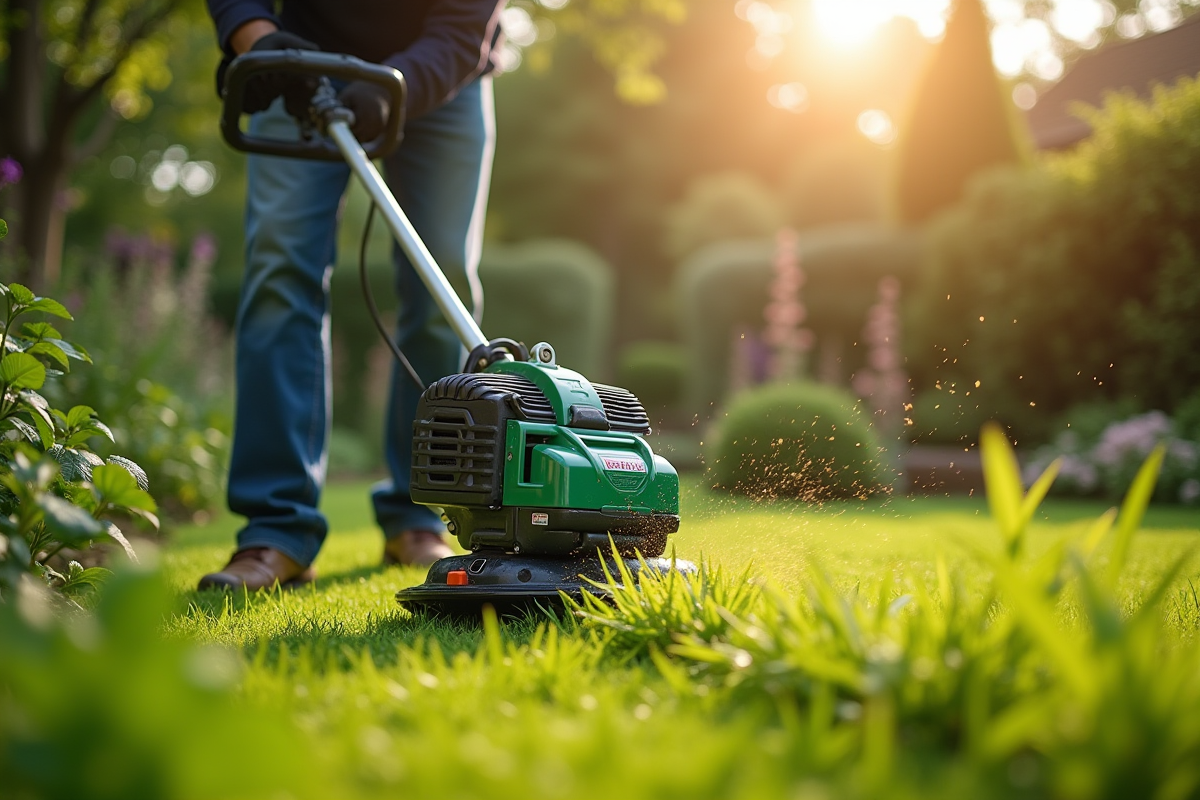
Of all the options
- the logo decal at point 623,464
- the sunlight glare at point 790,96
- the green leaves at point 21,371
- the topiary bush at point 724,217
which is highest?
the sunlight glare at point 790,96

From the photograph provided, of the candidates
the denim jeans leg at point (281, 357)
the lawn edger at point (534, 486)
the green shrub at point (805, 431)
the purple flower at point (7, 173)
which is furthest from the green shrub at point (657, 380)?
the lawn edger at point (534, 486)

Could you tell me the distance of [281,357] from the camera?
307cm

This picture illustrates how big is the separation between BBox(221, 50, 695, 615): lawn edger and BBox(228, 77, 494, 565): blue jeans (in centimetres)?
84

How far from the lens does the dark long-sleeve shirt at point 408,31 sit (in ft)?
9.86

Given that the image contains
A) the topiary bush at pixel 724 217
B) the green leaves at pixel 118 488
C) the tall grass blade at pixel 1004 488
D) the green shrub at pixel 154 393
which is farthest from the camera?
the topiary bush at pixel 724 217

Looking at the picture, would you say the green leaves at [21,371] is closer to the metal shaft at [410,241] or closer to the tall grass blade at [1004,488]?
the metal shaft at [410,241]

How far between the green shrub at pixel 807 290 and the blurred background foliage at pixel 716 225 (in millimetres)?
29

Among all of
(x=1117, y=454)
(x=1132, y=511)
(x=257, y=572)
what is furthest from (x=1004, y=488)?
(x=1117, y=454)

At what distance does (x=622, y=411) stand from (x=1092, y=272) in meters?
6.33

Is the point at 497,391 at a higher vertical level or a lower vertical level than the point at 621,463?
higher

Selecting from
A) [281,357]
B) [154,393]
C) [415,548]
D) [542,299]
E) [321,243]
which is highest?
[321,243]

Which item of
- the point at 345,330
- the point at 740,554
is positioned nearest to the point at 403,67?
the point at 740,554

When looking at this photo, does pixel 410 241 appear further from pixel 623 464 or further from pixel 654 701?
pixel 654 701

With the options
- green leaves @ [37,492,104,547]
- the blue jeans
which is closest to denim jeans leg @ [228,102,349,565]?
the blue jeans
